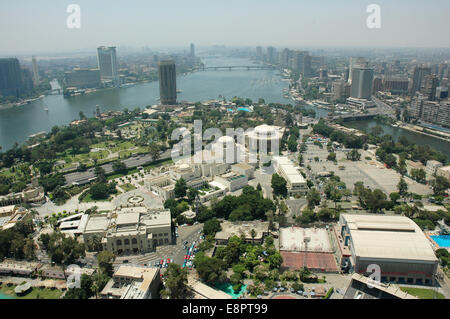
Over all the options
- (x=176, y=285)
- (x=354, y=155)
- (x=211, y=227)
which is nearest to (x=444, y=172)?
(x=354, y=155)

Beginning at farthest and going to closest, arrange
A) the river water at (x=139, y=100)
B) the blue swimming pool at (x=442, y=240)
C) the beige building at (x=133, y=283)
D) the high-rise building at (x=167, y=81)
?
the high-rise building at (x=167, y=81), the river water at (x=139, y=100), the blue swimming pool at (x=442, y=240), the beige building at (x=133, y=283)

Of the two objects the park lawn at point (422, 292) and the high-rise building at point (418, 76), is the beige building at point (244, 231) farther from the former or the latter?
the high-rise building at point (418, 76)

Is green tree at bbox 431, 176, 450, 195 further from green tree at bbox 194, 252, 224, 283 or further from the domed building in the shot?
A: green tree at bbox 194, 252, 224, 283

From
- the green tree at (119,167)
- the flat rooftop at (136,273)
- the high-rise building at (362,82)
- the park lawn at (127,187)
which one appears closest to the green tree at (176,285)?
the flat rooftop at (136,273)

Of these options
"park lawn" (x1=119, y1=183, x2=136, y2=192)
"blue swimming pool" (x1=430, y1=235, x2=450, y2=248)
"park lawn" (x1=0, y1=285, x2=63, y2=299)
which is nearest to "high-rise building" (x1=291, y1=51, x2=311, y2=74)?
"park lawn" (x1=119, y1=183, x2=136, y2=192)

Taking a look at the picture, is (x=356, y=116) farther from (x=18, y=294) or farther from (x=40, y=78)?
(x=40, y=78)
